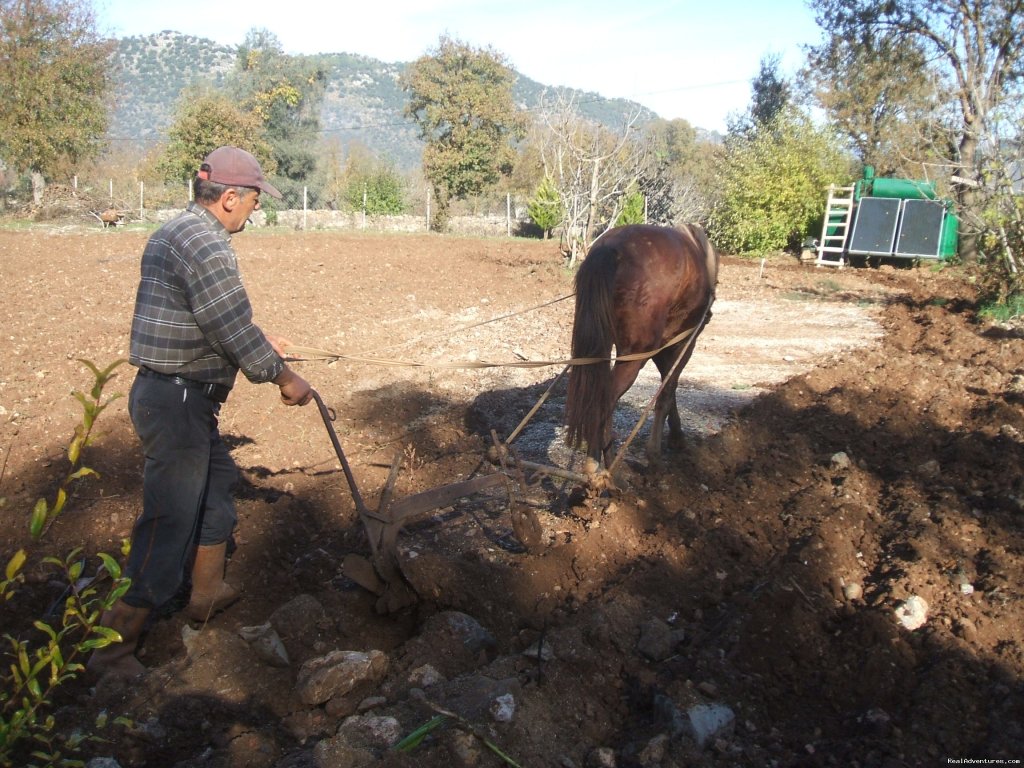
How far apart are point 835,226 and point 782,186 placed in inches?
79.5

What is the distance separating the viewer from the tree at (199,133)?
3322cm

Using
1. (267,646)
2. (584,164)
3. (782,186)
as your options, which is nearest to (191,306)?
(267,646)

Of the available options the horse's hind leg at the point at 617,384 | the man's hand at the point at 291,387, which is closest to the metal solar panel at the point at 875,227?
the horse's hind leg at the point at 617,384

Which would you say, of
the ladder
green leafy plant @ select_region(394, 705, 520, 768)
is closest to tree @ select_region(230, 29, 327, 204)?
the ladder

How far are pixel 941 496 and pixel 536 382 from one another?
13.2ft

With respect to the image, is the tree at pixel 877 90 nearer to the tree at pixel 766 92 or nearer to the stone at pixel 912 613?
the tree at pixel 766 92

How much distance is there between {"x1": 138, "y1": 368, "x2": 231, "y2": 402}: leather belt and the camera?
10.4ft

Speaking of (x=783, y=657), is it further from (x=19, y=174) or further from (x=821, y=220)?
(x=19, y=174)

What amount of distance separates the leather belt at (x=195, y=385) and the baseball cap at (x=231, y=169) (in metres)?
0.79

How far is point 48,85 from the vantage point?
27.0m

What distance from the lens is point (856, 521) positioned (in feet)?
15.4

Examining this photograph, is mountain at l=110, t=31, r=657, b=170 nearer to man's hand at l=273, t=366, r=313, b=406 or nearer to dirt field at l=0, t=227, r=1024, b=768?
dirt field at l=0, t=227, r=1024, b=768

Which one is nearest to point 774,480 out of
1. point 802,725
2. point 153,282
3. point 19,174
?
point 802,725

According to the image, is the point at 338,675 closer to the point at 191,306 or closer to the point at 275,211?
the point at 191,306
